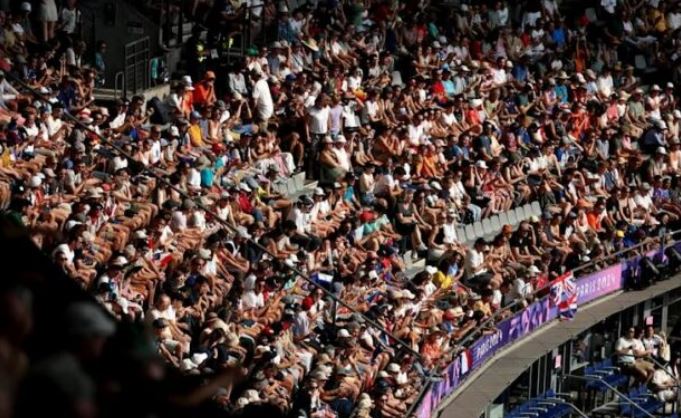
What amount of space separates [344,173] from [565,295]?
3.64 m

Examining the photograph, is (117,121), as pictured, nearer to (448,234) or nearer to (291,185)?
(291,185)

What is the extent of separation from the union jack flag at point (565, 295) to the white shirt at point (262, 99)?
184 inches

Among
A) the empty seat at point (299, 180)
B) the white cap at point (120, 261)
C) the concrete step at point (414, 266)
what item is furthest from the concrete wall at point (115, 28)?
the white cap at point (120, 261)

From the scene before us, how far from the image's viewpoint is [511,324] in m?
23.9

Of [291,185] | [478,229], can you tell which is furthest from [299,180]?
[478,229]

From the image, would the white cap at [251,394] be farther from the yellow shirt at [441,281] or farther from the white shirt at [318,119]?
the white shirt at [318,119]

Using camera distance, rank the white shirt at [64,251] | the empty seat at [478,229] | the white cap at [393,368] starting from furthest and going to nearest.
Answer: the empty seat at [478,229], the white cap at [393,368], the white shirt at [64,251]

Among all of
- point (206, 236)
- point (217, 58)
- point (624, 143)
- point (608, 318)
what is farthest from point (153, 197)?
point (624, 143)

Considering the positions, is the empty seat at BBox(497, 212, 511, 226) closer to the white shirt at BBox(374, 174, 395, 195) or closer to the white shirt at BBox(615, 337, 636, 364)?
the white shirt at BBox(615, 337, 636, 364)

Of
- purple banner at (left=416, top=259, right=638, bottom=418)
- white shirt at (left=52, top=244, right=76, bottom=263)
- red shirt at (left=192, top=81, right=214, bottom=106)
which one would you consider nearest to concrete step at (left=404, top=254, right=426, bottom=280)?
purple banner at (left=416, top=259, right=638, bottom=418)

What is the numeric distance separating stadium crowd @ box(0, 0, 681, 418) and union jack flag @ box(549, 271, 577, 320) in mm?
232

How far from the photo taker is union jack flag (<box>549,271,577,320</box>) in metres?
25.5

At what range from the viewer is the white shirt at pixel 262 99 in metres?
25.0

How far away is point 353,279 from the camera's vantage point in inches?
848
